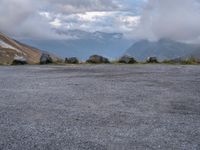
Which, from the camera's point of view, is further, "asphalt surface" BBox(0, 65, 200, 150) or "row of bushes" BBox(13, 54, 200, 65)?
"row of bushes" BBox(13, 54, 200, 65)

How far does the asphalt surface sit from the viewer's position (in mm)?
10336

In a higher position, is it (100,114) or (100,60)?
(100,60)

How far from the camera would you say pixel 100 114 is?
13.4 meters

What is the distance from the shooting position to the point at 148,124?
12.1 meters

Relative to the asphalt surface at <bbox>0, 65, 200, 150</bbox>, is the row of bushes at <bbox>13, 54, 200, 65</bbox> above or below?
above

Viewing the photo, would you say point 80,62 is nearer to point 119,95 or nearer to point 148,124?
point 119,95

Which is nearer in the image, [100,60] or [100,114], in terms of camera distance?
[100,114]

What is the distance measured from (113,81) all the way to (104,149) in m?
12.1

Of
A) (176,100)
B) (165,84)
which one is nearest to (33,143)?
(176,100)

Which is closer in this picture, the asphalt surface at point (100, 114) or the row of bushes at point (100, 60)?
the asphalt surface at point (100, 114)

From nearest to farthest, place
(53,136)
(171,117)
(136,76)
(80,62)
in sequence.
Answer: (53,136), (171,117), (136,76), (80,62)

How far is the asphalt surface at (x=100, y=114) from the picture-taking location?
10336mm

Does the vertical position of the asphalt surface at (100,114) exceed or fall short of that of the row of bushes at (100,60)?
it falls short

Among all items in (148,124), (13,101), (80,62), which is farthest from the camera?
(80,62)
